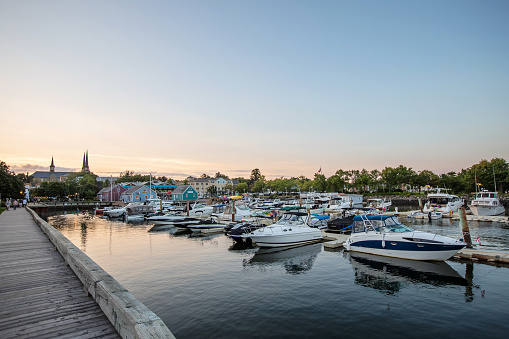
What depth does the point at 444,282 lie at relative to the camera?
14156mm

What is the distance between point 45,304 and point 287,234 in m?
17.8

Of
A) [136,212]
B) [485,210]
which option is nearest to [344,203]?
[485,210]

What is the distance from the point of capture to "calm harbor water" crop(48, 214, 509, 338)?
9711 millimetres

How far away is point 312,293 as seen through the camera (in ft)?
42.2

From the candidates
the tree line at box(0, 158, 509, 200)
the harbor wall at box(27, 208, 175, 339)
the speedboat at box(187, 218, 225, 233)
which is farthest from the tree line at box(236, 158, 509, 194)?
the harbor wall at box(27, 208, 175, 339)

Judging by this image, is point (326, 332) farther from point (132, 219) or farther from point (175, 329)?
point (132, 219)

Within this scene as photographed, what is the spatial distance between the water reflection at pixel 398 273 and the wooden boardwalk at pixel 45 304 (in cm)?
A: 1221

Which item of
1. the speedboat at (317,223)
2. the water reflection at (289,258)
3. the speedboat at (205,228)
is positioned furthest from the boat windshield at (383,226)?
the speedboat at (205,228)

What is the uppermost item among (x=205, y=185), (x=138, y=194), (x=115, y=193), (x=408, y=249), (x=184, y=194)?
(x=205, y=185)

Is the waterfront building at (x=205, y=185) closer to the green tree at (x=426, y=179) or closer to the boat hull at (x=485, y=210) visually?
the green tree at (x=426, y=179)

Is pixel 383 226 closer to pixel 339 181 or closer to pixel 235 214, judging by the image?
pixel 235 214

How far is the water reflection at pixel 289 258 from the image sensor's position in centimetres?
1748

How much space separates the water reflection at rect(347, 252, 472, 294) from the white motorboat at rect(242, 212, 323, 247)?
5483 millimetres

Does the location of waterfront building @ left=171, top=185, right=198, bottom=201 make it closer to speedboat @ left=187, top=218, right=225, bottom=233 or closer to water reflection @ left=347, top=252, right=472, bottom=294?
speedboat @ left=187, top=218, right=225, bottom=233
